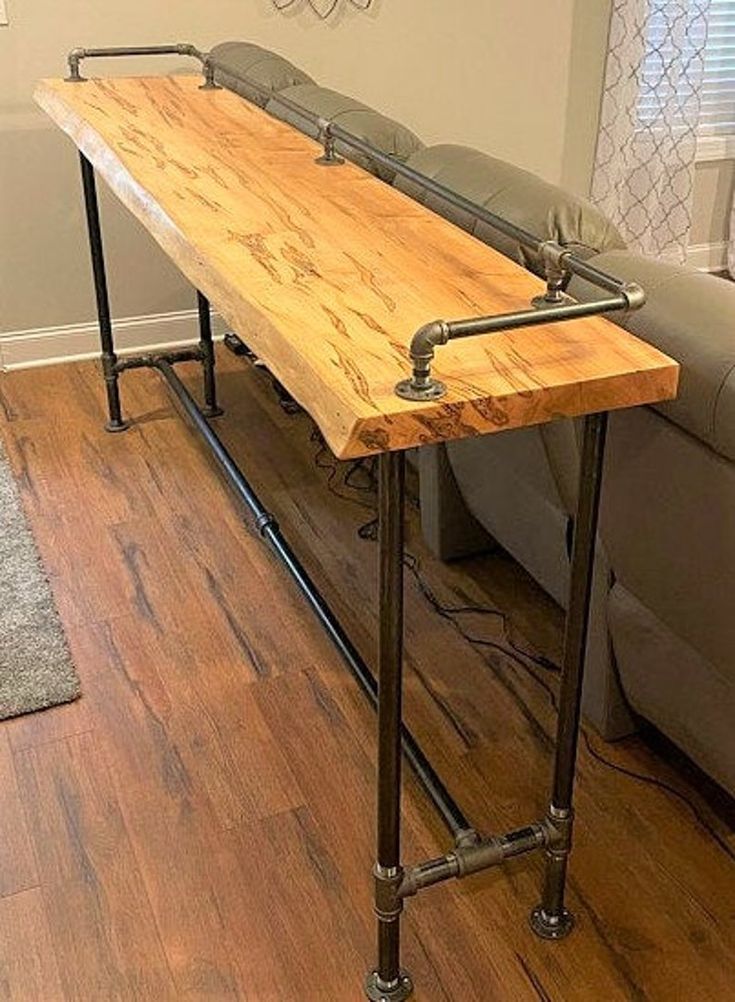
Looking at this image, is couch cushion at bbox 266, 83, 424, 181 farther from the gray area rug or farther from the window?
the window

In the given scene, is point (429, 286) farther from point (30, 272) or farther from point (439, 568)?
point (30, 272)

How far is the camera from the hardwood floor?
1.54 meters

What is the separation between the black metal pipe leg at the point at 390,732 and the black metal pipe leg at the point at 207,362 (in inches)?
68.8

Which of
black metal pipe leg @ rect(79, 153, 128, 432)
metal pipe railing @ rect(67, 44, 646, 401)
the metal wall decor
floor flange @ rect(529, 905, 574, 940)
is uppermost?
the metal wall decor

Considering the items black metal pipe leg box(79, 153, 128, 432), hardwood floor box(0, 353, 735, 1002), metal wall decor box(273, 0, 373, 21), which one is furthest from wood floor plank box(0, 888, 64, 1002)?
metal wall decor box(273, 0, 373, 21)

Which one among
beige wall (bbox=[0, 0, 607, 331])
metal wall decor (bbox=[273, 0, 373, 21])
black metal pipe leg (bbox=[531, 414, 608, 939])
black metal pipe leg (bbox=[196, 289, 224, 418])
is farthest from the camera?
metal wall decor (bbox=[273, 0, 373, 21])

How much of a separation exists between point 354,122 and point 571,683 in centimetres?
123

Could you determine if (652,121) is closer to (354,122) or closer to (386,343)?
(354,122)

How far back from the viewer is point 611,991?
1.50 metres

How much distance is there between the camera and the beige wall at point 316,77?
121 inches

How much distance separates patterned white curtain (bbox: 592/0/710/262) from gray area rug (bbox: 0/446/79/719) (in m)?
2.31

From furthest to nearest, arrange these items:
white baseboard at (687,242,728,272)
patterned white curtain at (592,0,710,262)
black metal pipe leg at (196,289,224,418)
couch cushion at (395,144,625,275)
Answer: white baseboard at (687,242,728,272) < patterned white curtain at (592,0,710,262) < black metal pipe leg at (196,289,224,418) < couch cushion at (395,144,625,275)

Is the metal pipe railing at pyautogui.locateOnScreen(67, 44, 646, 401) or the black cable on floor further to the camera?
the black cable on floor

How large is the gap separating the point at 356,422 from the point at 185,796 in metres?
0.94
